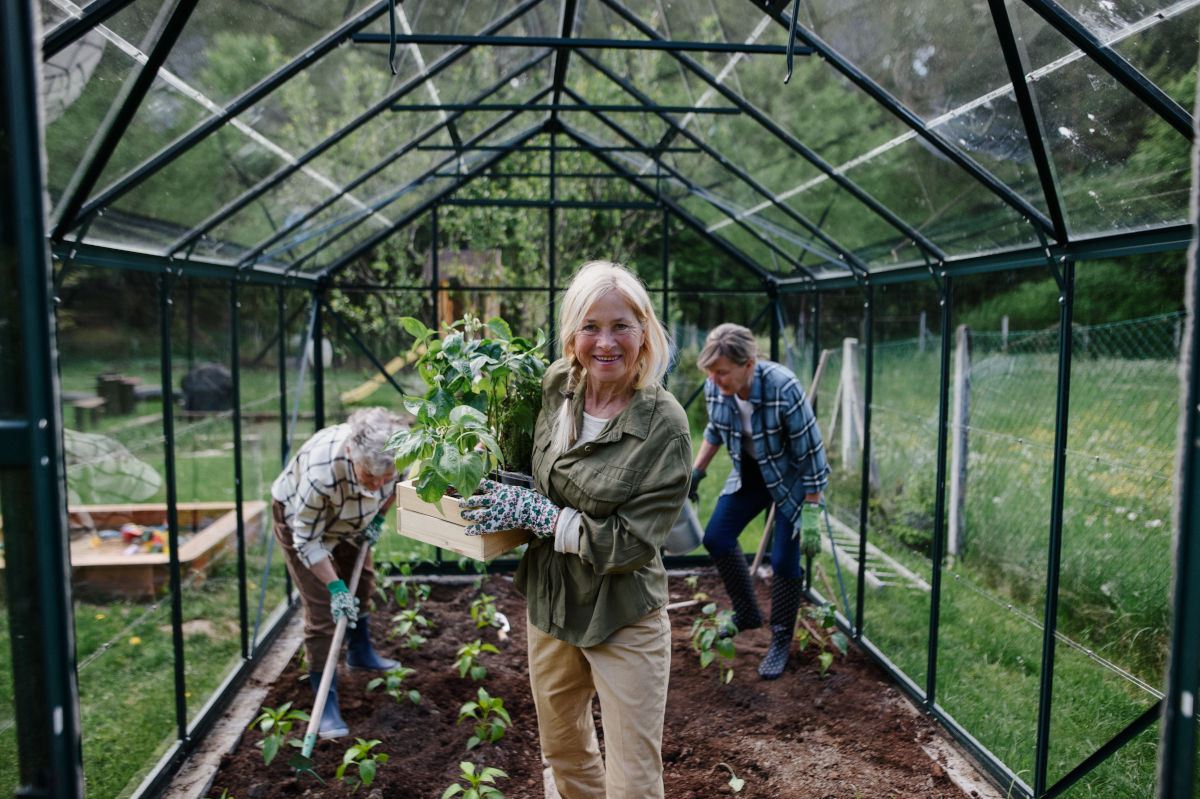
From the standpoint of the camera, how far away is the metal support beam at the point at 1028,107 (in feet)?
6.86

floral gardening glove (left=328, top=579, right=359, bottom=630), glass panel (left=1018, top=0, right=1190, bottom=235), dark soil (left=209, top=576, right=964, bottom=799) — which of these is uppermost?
glass panel (left=1018, top=0, right=1190, bottom=235)

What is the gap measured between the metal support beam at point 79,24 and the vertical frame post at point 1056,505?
9.54ft

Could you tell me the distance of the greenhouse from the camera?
6.24ft

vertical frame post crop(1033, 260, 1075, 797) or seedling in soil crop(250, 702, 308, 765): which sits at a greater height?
vertical frame post crop(1033, 260, 1075, 797)

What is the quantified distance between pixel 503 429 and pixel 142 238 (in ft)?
5.71

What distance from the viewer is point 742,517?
3.96 metres

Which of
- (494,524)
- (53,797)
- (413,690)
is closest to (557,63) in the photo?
(494,524)

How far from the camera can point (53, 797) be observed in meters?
0.92

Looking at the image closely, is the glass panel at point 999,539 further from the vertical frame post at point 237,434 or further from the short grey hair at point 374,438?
the vertical frame post at point 237,434

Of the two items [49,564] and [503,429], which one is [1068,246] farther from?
[49,564]

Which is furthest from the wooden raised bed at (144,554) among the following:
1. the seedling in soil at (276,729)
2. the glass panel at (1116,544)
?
the glass panel at (1116,544)

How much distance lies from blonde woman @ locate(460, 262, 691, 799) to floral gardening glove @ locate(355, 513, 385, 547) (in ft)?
4.91

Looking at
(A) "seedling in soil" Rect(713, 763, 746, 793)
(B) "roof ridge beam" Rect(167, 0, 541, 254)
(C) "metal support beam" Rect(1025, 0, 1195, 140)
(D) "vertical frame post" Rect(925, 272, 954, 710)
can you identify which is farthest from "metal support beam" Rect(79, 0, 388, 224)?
(A) "seedling in soil" Rect(713, 763, 746, 793)

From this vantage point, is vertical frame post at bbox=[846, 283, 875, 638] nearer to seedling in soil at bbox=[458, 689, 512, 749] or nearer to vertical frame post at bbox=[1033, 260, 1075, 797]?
vertical frame post at bbox=[1033, 260, 1075, 797]
